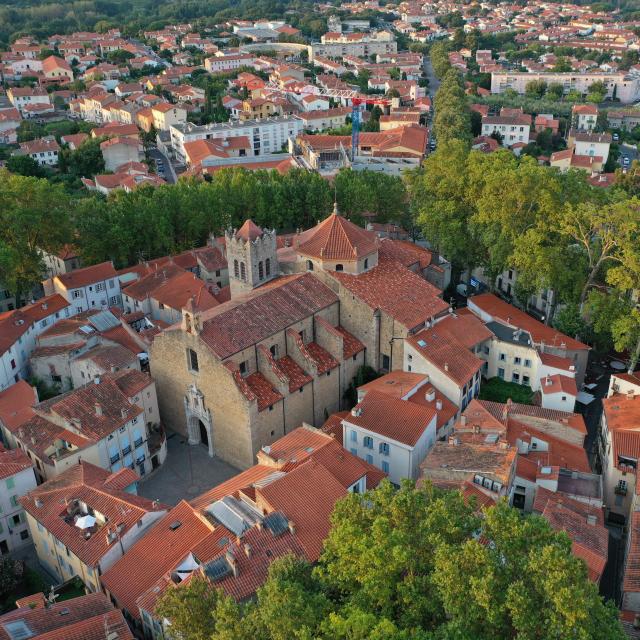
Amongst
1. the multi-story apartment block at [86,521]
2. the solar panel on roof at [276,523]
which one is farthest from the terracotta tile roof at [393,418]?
the multi-story apartment block at [86,521]

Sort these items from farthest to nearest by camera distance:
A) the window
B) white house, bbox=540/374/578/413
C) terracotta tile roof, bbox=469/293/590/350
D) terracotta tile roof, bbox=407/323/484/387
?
terracotta tile roof, bbox=469/293/590/350
white house, bbox=540/374/578/413
terracotta tile roof, bbox=407/323/484/387
the window

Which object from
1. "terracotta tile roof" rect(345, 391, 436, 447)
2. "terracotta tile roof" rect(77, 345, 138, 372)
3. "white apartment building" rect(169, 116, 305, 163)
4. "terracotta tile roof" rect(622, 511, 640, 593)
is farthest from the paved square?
"white apartment building" rect(169, 116, 305, 163)

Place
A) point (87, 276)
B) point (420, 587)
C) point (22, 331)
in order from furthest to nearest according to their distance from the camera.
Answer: point (87, 276)
point (22, 331)
point (420, 587)

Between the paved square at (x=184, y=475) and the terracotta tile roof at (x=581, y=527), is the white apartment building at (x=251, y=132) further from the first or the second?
the terracotta tile roof at (x=581, y=527)

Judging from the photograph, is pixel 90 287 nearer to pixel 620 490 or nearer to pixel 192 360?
pixel 192 360

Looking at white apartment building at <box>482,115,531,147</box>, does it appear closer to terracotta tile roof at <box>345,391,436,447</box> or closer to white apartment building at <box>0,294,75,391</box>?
white apartment building at <box>0,294,75,391</box>

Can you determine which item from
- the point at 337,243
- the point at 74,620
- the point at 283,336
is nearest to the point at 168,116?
the point at 337,243
